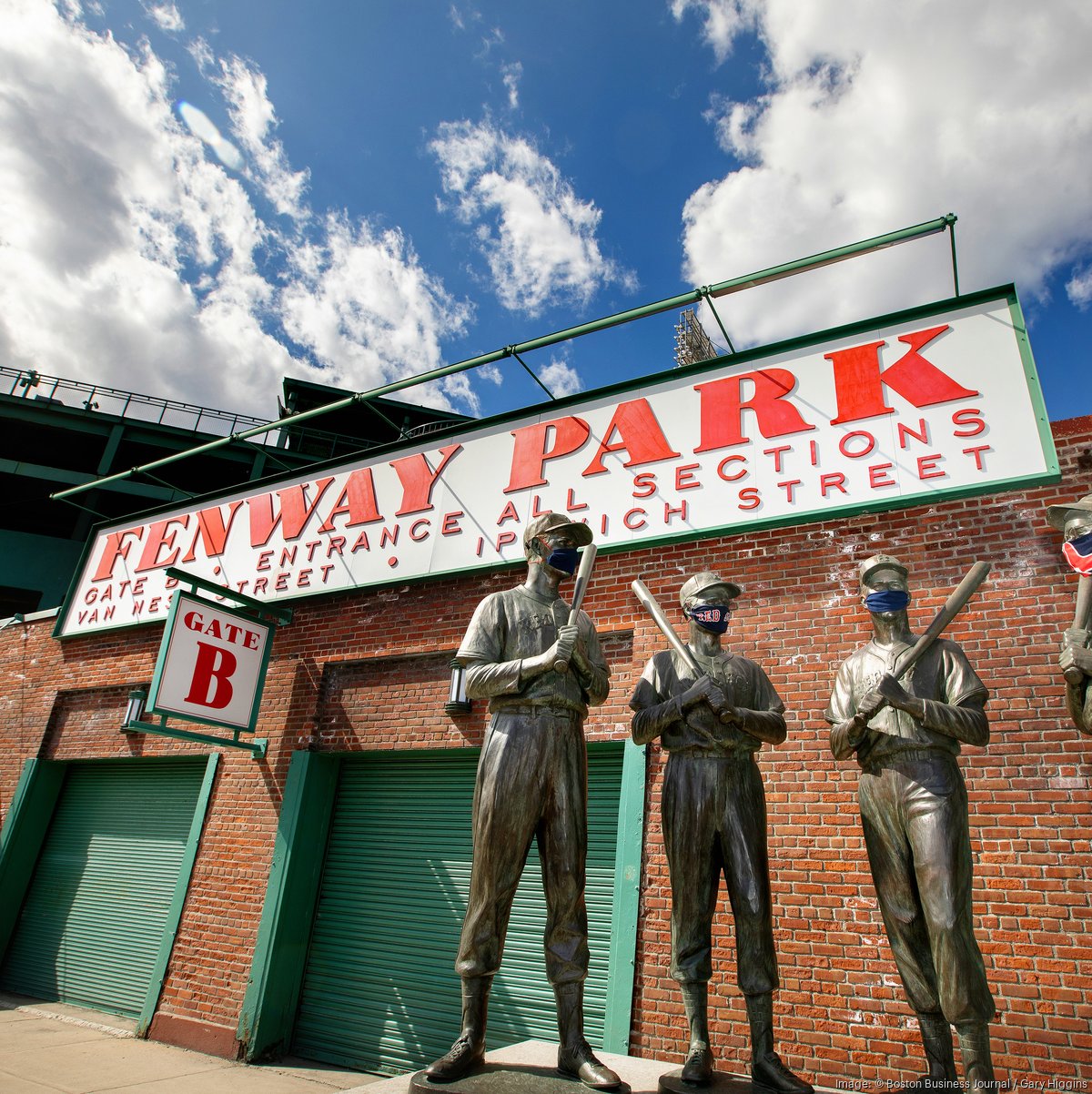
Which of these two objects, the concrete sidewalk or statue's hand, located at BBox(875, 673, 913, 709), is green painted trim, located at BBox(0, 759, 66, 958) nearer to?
the concrete sidewalk

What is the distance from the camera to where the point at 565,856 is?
3490mm

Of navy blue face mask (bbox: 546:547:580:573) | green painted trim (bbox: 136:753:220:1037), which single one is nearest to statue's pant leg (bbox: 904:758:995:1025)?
navy blue face mask (bbox: 546:547:580:573)

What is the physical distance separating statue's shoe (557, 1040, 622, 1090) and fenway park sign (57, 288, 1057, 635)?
4332 millimetres

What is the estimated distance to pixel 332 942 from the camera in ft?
24.7

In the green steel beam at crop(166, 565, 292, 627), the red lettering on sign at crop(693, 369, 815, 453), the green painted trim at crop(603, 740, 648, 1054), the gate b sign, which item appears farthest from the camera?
the green steel beam at crop(166, 565, 292, 627)

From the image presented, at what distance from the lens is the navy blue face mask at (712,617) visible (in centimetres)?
406

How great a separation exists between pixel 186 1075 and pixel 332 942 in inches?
59.2

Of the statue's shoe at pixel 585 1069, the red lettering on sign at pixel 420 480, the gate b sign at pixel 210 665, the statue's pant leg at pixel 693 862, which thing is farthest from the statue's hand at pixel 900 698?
the gate b sign at pixel 210 665

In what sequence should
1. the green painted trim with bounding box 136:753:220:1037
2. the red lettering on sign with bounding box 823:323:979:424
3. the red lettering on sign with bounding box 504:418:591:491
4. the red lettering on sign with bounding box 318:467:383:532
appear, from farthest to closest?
1. the red lettering on sign with bounding box 318:467:383:532
2. the red lettering on sign with bounding box 504:418:591:491
3. the green painted trim with bounding box 136:753:220:1037
4. the red lettering on sign with bounding box 823:323:979:424

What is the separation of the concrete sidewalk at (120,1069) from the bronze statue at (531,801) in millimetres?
2750

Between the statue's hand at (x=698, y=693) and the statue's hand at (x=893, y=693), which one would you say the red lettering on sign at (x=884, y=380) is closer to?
the statue's hand at (x=893, y=693)

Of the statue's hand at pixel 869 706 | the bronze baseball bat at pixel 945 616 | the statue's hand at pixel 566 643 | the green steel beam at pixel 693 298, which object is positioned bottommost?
the statue's hand at pixel 869 706

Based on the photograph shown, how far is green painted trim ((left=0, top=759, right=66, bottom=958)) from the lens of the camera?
383 inches

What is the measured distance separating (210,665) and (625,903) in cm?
467
